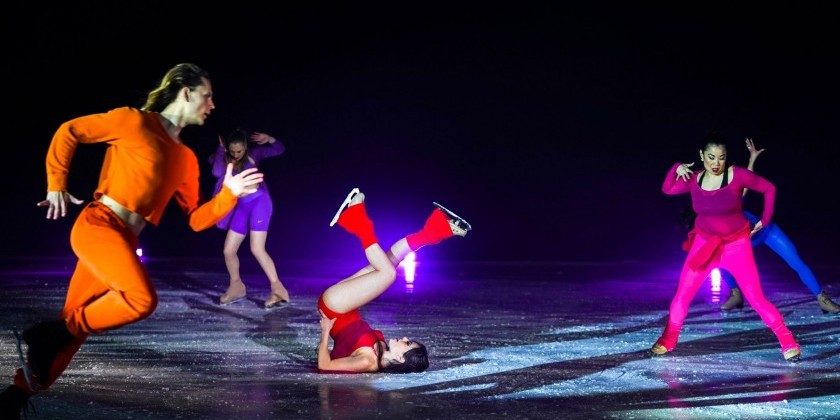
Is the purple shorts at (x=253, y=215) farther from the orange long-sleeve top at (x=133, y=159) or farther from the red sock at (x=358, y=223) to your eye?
the orange long-sleeve top at (x=133, y=159)

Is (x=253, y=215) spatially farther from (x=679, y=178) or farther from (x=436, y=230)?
(x=679, y=178)

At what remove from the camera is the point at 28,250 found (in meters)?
13.1

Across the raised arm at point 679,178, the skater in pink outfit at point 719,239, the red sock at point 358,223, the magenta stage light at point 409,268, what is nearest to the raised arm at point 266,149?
the magenta stage light at point 409,268

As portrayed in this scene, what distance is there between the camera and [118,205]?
13.7ft

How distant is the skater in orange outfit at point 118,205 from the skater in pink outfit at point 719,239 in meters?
2.96

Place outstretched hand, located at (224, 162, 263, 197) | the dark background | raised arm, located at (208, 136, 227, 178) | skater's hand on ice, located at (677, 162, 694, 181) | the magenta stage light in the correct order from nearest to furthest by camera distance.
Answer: outstretched hand, located at (224, 162, 263, 197), skater's hand on ice, located at (677, 162, 694, 181), raised arm, located at (208, 136, 227, 178), the magenta stage light, the dark background

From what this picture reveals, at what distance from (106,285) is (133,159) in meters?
0.53

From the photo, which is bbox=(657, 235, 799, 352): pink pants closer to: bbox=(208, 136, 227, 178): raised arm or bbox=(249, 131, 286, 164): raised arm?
bbox=(249, 131, 286, 164): raised arm

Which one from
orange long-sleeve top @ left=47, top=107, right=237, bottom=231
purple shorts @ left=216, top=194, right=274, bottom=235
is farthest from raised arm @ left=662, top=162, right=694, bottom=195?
purple shorts @ left=216, top=194, right=274, bottom=235

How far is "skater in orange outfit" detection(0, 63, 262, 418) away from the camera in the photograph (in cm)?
398

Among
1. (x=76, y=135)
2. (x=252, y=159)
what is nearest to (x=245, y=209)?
(x=252, y=159)

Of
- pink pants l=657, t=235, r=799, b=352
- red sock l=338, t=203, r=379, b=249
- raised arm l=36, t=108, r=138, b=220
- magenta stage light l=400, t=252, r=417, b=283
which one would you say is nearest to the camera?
raised arm l=36, t=108, r=138, b=220

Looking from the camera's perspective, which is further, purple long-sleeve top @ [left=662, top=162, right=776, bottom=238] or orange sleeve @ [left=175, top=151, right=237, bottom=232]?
purple long-sleeve top @ [left=662, top=162, right=776, bottom=238]

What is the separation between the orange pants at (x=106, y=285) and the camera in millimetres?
3971
